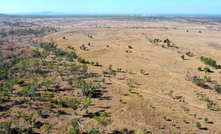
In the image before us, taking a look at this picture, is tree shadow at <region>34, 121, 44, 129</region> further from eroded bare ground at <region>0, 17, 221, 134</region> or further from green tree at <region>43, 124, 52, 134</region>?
green tree at <region>43, 124, 52, 134</region>

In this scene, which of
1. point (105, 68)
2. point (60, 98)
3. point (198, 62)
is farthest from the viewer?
point (198, 62)

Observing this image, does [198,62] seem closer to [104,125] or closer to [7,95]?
[104,125]

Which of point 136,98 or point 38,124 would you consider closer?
point 38,124

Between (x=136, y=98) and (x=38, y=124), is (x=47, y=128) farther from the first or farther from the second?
(x=136, y=98)

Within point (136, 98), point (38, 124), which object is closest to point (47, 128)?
point (38, 124)

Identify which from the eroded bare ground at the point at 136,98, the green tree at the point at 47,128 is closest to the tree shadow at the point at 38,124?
the eroded bare ground at the point at 136,98

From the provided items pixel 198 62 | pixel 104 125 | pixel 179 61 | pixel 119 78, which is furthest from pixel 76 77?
pixel 198 62

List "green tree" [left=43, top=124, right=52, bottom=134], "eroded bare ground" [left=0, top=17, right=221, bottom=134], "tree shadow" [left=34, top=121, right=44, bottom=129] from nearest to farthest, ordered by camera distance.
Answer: "green tree" [left=43, top=124, right=52, bottom=134] → "tree shadow" [left=34, top=121, right=44, bottom=129] → "eroded bare ground" [left=0, top=17, right=221, bottom=134]

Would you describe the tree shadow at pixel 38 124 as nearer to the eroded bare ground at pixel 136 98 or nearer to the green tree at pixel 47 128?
the eroded bare ground at pixel 136 98

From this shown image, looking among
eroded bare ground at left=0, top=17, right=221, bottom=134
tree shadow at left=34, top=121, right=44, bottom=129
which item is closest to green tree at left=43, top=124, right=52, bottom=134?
eroded bare ground at left=0, top=17, right=221, bottom=134

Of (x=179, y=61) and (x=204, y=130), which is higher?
(x=179, y=61)

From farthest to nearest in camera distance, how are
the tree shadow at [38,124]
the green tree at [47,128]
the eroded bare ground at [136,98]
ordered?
the eroded bare ground at [136,98]
the tree shadow at [38,124]
the green tree at [47,128]
